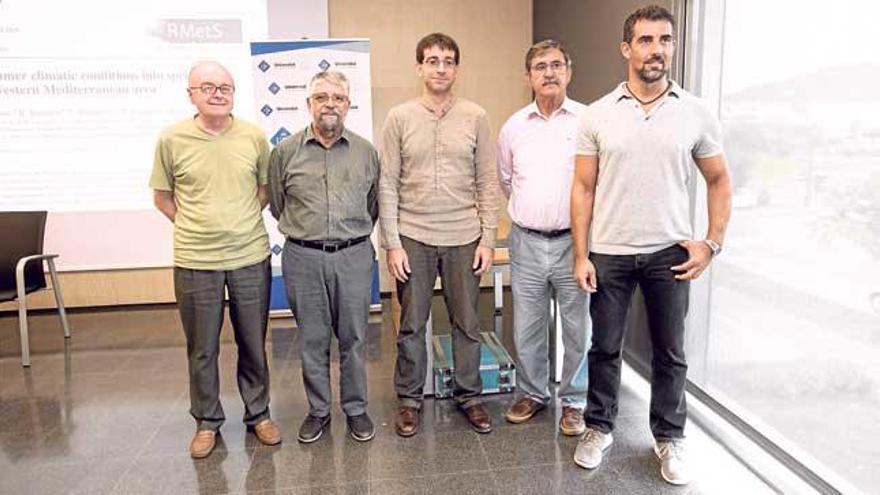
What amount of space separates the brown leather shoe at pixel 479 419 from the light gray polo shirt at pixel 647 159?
0.97 m

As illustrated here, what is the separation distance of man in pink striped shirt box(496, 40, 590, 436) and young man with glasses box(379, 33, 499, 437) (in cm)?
13

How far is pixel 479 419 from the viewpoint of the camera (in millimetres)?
2654

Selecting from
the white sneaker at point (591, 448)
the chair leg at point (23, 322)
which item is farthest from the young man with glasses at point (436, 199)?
the chair leg at point (23, 322)

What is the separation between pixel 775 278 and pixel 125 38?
4.26 m

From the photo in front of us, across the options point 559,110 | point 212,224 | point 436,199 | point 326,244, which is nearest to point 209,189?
point 212,224

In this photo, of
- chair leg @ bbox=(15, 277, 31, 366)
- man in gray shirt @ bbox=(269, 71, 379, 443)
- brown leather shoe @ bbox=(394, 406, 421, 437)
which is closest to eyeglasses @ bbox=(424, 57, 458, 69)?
man in gray shirt @ bbox=(269, 71, 379, 443)

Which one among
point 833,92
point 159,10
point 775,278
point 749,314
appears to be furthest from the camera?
point 159,10

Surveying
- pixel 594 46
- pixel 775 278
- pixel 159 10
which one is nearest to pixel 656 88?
pixel 775 278

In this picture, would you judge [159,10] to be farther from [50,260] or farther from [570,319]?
[570,319]

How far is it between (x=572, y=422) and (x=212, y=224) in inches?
64.5

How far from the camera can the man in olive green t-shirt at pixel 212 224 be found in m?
2.29

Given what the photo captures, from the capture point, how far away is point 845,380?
2.07m

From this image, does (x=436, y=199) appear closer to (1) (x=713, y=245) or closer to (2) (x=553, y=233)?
(2) (x=553, y=233)

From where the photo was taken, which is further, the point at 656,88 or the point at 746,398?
the point at 746,398
